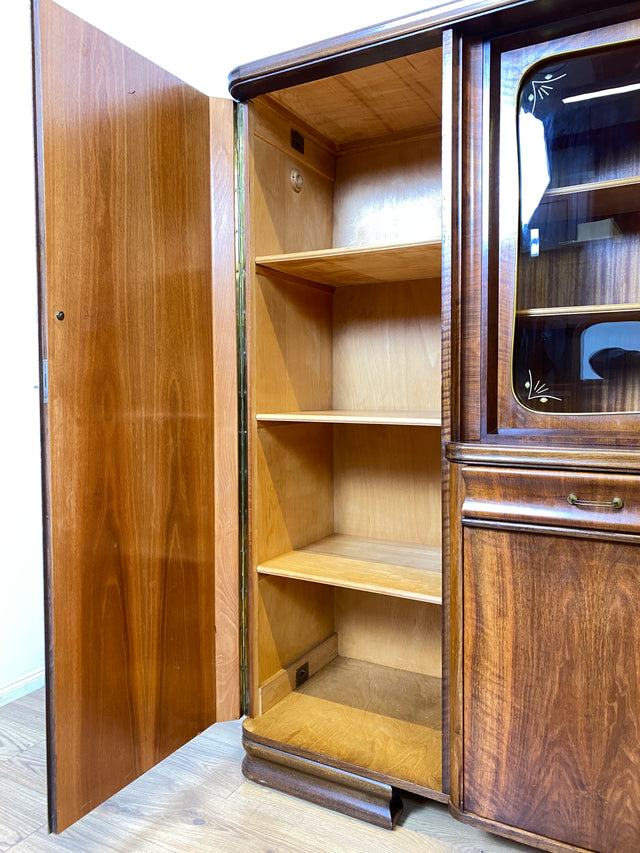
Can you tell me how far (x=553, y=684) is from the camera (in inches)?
46.7

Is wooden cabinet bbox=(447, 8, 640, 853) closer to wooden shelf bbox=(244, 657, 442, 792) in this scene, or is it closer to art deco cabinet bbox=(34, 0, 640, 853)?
art deco cabinet bbox=(34, 0, 640, 853)

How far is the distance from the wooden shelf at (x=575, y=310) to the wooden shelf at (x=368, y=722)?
107 cm

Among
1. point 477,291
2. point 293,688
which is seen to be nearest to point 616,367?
point 477,291

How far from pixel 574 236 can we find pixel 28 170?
5.87ft

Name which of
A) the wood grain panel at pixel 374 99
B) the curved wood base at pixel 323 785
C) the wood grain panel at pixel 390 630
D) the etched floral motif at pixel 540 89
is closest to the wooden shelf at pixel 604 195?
the etched floral motif at pixel 540 89

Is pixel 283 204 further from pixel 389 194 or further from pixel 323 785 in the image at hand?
pixel 323 785

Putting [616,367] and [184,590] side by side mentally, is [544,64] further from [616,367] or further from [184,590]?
[184,590]

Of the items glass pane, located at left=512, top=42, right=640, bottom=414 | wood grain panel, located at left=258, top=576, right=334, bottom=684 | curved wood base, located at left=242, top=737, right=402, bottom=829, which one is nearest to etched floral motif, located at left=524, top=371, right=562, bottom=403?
glass pane, located at left=512, top=42, right=640, bottom=414

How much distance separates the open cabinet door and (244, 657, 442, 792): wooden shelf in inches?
7.7

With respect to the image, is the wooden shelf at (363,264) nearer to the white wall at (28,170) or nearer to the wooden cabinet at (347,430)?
the wooden cabinet at (347,430)

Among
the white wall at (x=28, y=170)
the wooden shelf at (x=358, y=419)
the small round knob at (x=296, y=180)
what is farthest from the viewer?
the white wall at (x=28, y=170)

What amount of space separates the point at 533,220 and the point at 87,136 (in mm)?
913

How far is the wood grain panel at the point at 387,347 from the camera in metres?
1.82

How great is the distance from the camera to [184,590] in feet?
4.85
